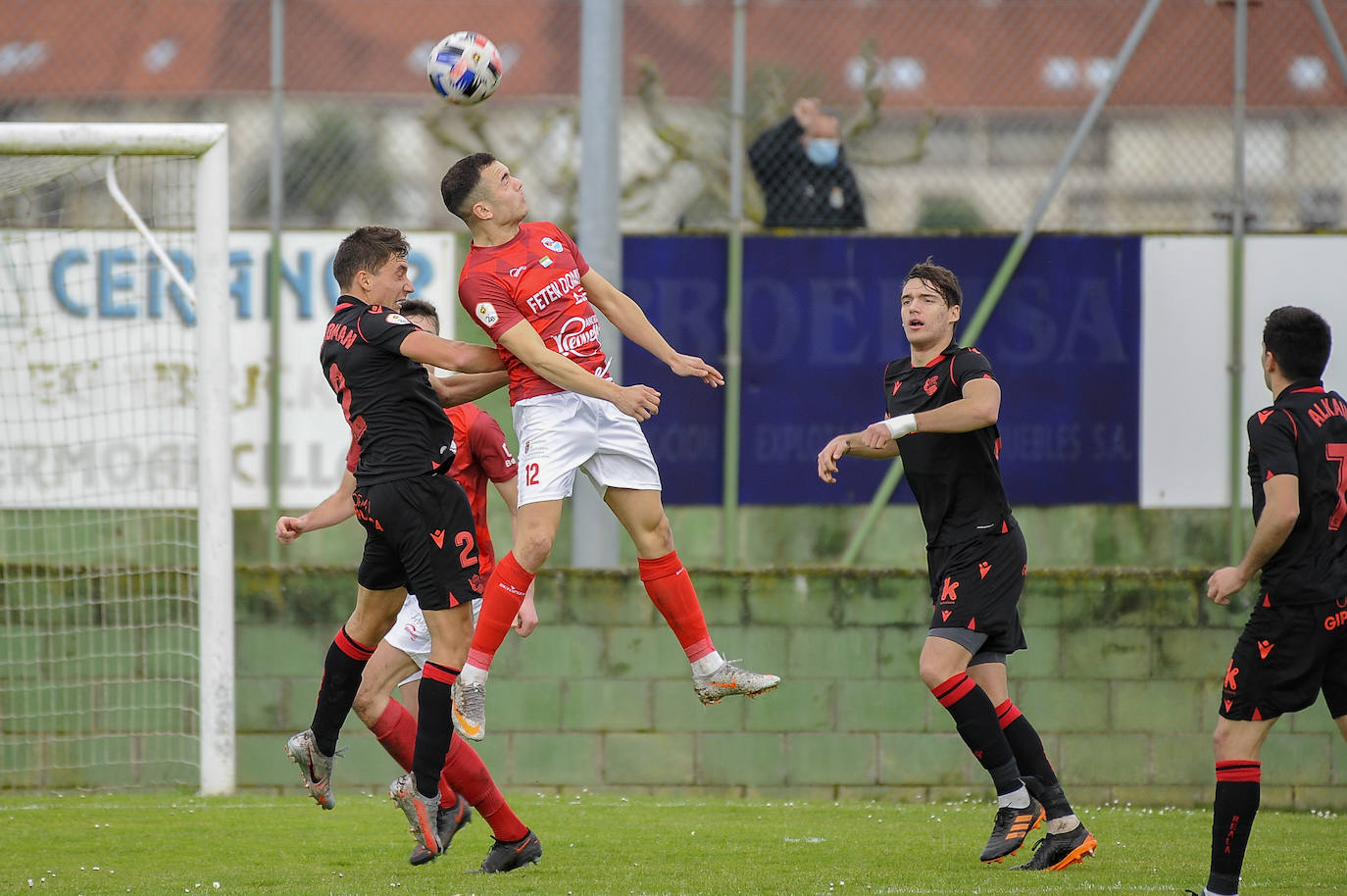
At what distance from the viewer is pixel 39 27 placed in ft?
34.4

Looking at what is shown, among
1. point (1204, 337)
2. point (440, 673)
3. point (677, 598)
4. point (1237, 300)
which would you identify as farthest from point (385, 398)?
point (1237, 300)

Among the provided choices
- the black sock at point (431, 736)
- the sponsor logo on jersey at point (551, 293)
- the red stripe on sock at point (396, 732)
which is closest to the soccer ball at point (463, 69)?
the sponsor logo on jersey at point (551, 293)

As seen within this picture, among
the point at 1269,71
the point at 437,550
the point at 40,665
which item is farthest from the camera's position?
the point at 1269,71

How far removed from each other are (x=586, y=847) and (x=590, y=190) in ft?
13.7

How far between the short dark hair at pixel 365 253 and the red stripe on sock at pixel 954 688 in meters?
2.74

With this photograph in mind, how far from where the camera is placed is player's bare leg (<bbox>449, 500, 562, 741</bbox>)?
623 cm

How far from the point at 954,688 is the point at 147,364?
19.6 ft

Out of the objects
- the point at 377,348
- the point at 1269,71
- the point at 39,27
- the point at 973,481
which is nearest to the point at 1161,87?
the point at 1269,71

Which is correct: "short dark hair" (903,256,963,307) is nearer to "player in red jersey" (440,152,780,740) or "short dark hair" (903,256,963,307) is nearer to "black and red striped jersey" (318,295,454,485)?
"player in red jersey" (440,152,780,740)

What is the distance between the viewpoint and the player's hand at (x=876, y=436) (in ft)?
20.1

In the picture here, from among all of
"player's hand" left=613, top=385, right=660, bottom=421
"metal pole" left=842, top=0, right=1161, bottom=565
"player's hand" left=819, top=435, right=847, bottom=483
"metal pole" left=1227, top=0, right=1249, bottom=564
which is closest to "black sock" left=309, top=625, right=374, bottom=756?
"player's hand" left=613, top=385, right=660, bottom=421

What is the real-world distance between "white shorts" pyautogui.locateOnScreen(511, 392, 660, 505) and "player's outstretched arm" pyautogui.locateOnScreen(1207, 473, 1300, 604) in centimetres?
223

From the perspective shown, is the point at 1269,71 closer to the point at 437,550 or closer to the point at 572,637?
the point at 572,637

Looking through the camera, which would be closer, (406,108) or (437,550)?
(437,550)
